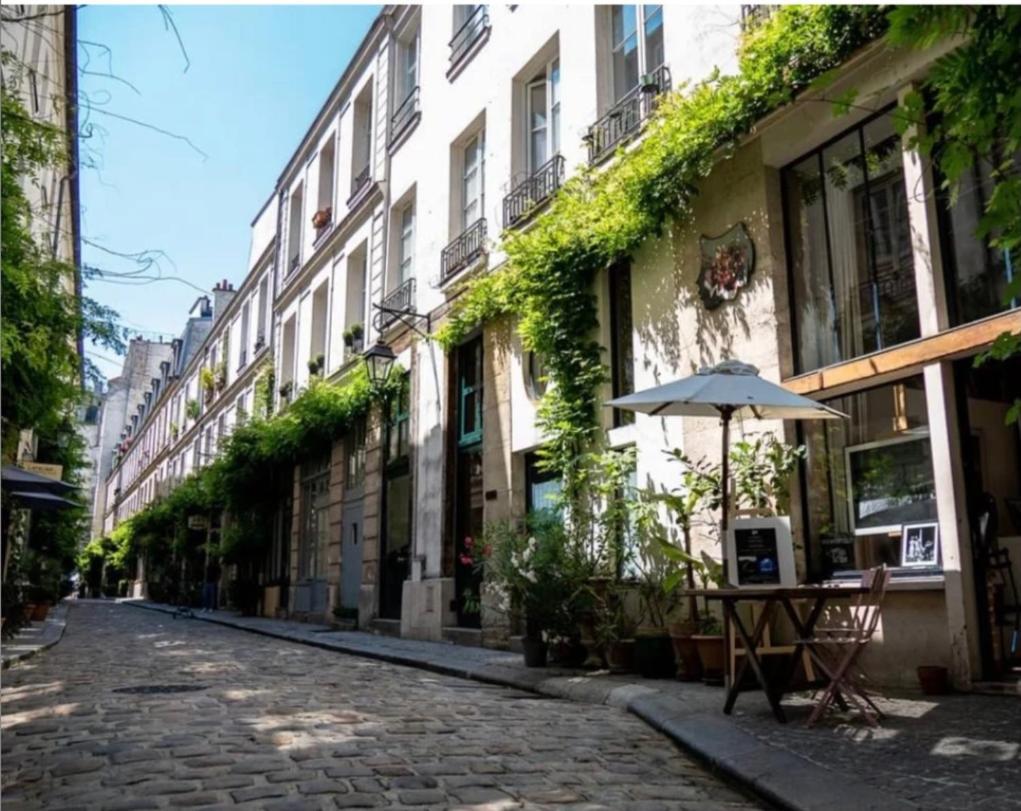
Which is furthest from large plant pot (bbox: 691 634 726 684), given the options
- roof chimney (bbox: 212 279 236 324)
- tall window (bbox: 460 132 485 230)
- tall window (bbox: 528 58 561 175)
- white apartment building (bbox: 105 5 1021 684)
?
roof chimney (bbox: 212 279 236 324)

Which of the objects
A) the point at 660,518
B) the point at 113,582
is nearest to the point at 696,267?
the point at 660,518

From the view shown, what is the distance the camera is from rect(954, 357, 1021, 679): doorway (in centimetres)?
614

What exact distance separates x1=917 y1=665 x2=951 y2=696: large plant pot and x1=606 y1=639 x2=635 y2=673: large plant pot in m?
2.55

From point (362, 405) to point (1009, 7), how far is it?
1433 cm

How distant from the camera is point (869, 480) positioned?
713cm

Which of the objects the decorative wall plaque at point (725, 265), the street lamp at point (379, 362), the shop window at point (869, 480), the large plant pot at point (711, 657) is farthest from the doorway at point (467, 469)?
the shop window at point (869, 480)

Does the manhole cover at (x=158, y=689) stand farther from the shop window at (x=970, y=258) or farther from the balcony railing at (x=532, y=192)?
the balcony railing at (x=532, y=192)

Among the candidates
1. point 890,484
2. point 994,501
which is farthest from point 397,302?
point 994,501

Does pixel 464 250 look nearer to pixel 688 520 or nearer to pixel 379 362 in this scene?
pixel 379 362

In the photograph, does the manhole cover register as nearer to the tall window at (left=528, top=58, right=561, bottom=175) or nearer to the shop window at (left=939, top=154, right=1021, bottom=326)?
the shop window at (left=939, top=154, right=1021, bottom=326)

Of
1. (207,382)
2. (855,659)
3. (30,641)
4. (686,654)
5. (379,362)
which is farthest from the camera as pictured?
(207,382)

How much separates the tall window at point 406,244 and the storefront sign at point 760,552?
10.9 m

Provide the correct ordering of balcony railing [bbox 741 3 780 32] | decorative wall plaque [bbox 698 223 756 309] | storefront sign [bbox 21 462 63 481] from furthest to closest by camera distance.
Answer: storefront sign [bbox 21 462 63 481], decorative wall plaque [bbox 698 223 756 309], balcony railing [bbox 741 3 780 32]

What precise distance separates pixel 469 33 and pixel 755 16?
285 inches
